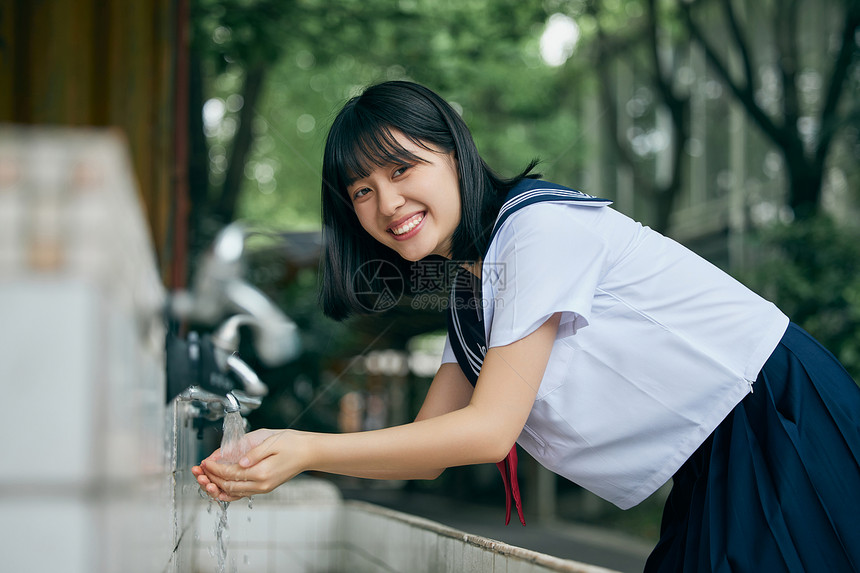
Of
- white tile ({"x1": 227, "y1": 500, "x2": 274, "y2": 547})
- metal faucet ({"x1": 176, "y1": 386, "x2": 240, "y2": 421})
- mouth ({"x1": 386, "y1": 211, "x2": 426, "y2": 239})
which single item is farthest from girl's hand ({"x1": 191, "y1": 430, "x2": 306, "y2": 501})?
white tile ({"x1": 227, "y1": 500, "x2": 274, "y2": 547})

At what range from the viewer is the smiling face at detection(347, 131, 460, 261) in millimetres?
1179

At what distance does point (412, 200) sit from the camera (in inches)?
46.8

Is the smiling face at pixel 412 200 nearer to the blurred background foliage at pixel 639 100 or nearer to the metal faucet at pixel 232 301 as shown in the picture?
the metal faucet at pixel 232 301

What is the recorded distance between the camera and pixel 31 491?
1.75 feet

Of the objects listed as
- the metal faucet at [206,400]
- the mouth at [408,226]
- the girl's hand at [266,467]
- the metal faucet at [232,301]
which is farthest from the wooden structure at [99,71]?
the girl's hand at [266,467]

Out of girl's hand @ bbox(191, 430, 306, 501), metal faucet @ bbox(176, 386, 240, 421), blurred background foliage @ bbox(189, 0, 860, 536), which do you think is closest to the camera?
girl's hand @ bbox(191, 430, 306, 501)

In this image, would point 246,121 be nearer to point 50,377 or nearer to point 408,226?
point 408,226

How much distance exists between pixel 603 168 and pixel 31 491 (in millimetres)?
2229

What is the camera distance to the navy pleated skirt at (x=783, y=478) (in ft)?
3.34

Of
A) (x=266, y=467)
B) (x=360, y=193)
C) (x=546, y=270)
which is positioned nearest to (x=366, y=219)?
(x=360, y=193)

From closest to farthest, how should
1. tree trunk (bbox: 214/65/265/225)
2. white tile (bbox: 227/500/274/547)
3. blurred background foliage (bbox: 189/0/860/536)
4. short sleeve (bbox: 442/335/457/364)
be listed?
short sleeve (bbox: 442/335/457/364)
white tile (bbox: 227/500/274/547)
blurred background foliage (bbox: 189/0/860/536)
tree trunk (bbox: 214/65/265/225)

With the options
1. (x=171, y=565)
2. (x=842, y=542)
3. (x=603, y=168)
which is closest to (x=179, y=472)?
(x=171, y=565)

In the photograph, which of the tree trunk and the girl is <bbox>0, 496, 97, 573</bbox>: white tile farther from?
the tree trunk

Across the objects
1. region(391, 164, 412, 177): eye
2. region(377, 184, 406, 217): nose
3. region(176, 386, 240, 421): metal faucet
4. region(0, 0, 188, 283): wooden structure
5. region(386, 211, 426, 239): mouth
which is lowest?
region(176, 386, 240, 421): metal faucet
